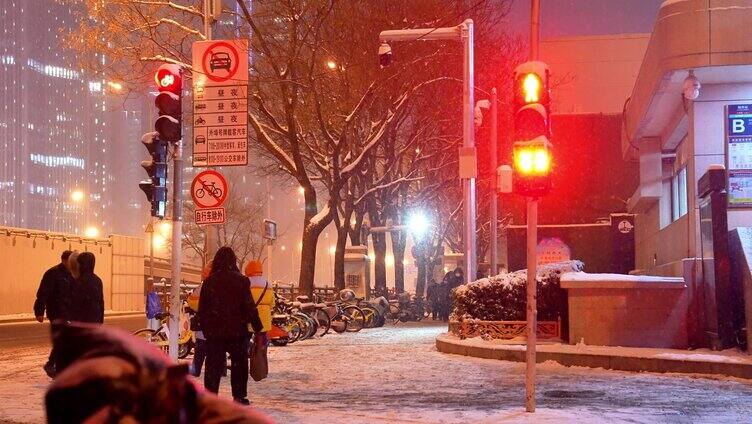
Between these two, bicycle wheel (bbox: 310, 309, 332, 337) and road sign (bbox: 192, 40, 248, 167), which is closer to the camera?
road sign (bbox: 192, 40, 248, 167)

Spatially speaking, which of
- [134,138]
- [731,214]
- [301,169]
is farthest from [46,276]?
[134,138]

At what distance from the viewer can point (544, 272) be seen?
58.6 ft

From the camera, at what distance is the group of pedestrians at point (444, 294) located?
3227cm

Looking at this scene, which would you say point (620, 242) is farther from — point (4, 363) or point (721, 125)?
point (4, 363)

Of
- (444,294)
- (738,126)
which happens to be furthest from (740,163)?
(444,294)

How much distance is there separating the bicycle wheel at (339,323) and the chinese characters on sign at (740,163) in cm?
1187

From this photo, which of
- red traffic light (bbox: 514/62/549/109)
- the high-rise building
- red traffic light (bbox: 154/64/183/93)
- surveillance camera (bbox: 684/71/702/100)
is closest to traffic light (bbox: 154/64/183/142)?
red traffic light (bbox: 154/64/183/93)

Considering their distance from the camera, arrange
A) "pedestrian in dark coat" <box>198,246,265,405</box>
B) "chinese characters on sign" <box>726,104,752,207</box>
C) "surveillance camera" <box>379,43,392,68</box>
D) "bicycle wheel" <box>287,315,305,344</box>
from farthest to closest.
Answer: "bicycle wheel" <box>287,315,305,344</box> → "surveillance camera" <box>379,43,392,68</box> → "chinese characters on sign" <box>726,104,752,207</box> → "pedestrian in dark coat" <box>198,246,265,405</box>

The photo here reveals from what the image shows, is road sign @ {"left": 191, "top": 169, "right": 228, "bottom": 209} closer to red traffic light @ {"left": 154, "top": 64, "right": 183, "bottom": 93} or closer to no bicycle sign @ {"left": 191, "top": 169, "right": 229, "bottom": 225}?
no bicycle sign @ {"left": 191, "top": 169, "right": 229, "bottom": 225}

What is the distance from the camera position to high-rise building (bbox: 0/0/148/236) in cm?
15562

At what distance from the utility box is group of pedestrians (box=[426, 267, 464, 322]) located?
2.61 m

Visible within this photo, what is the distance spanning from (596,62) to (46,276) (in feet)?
123

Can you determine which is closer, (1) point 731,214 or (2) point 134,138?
(1) point 731,214

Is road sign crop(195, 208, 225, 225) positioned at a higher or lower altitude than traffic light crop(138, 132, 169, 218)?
lower
